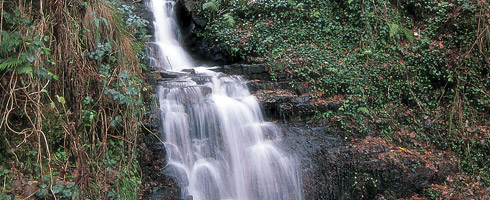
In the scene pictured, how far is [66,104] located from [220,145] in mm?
2680

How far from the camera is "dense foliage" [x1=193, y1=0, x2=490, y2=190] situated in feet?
25.2

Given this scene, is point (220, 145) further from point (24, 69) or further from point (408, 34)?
point (408, 34)

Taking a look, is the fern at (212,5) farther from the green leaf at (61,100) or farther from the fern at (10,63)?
the fern at (10,63)

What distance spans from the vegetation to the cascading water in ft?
3.15

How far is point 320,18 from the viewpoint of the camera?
31.0 ft

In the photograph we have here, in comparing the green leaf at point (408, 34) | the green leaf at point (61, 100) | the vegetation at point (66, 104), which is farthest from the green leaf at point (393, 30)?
the green leaf at point (61, 100)

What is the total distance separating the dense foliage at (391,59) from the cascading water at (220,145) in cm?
174

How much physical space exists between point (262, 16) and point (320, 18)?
5.62 feet

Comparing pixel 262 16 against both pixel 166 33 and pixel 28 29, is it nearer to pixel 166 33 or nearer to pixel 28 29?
pixel 166 33

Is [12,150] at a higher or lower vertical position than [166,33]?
lower

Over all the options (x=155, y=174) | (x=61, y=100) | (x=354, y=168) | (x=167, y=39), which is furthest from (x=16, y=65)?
(x=167, y=39)

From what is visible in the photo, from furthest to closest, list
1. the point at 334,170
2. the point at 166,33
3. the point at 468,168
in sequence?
the point at 166,33
the point at 468,168
the point at 334,170

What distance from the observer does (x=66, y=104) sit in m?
4.46

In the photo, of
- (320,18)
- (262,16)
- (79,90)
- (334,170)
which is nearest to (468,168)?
(334,170)
